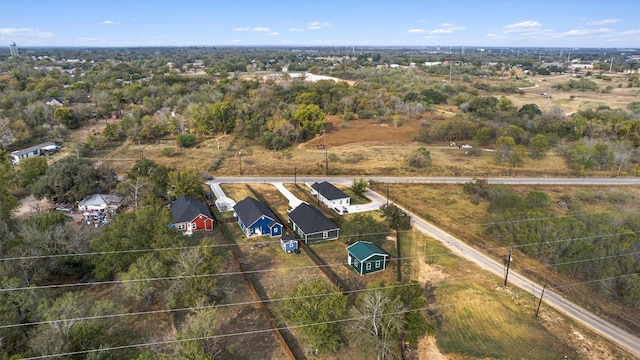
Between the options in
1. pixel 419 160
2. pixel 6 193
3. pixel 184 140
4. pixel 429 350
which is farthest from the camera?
pixel 184 140

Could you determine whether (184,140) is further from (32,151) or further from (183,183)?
(183,183)

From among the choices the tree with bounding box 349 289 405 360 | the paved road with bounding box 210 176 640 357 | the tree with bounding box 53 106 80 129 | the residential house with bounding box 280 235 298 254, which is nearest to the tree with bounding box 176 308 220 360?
the tree with bounding box 349 289 405 360

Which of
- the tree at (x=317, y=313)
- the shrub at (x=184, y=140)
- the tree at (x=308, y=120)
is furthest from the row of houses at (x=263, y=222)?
the tree at (x=308, y=120)

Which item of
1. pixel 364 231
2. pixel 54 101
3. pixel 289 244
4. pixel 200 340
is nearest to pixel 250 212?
pixel 289 244

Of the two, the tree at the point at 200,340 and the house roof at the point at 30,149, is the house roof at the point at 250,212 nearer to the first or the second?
the tree at the point at 200,340

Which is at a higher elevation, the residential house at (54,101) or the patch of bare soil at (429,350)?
the residential house at (54,101)

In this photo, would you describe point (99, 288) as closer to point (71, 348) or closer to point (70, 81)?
point (71, 348)
